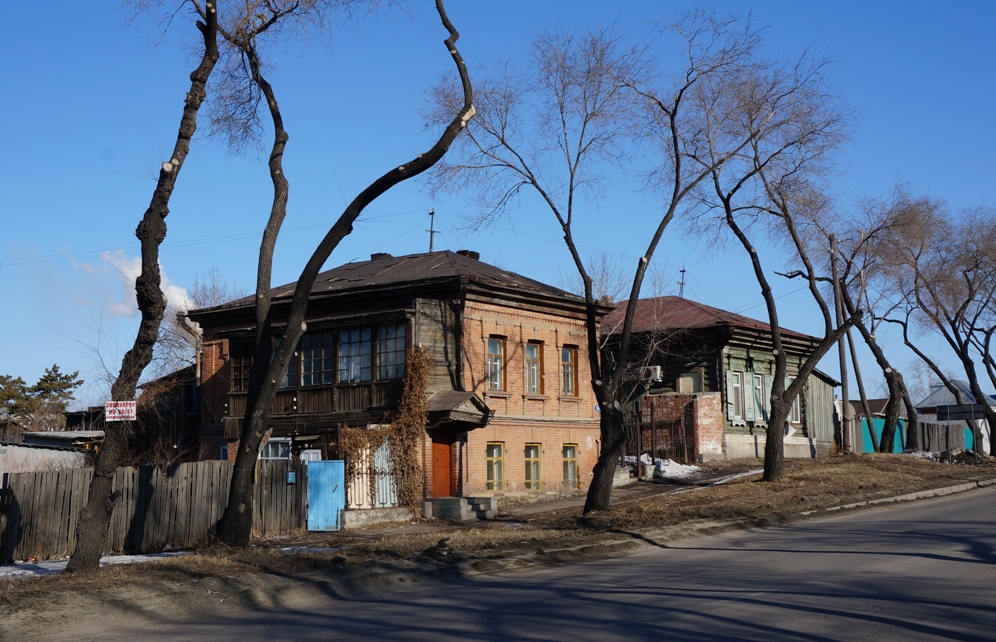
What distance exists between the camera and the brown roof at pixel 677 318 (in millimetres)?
39719

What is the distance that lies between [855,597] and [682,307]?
33099mm

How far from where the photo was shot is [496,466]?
28.8 metres

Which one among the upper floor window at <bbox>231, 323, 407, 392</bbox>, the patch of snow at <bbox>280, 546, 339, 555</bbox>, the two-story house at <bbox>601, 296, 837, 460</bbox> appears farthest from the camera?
the two-story house at <bbox>601, 296, 837, 460</bbox>

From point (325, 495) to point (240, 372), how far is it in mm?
9419

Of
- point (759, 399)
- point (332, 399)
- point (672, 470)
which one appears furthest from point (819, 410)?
point (332, 399)

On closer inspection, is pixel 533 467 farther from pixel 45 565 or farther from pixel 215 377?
pixel 45 565

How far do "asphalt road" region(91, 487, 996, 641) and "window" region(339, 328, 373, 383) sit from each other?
1355cm

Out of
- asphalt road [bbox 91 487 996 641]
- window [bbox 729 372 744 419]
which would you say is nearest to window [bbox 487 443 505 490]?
asphalt road [bbox 91 487 996 641]

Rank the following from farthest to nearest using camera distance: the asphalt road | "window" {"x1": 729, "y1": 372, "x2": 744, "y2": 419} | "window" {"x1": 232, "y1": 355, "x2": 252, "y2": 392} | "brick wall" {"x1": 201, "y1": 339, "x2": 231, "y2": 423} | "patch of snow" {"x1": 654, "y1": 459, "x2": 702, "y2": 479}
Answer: "window" {"x1": 729, "y1": 372, "x2": 744, "y2": 419}, "brick wall" {"x1": 201, "y1": 339, "x2": 231, "y2": 423}, "patch of snow" {"x1": 654, "y1": 459, "x2": 702, "y2": 479}, "window" {"x1": 232, "y1": 355, "x2": 252, "y2": 392}, the asphalt road

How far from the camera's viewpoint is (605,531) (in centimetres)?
1833

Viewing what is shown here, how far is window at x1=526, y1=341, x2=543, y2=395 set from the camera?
100 feet

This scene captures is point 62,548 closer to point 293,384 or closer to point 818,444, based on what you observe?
point 293,384

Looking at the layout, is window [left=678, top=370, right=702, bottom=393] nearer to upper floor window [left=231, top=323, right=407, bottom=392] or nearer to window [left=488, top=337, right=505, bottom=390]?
window [left=488, top=337, right=505, bottom=390]

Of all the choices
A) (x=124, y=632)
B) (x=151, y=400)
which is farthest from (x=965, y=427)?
(x=124, y=632)
